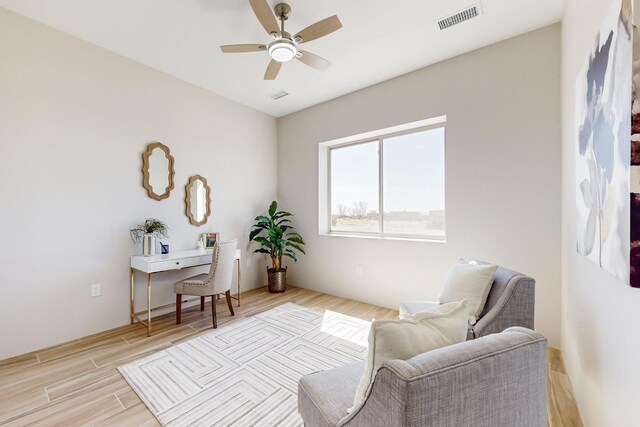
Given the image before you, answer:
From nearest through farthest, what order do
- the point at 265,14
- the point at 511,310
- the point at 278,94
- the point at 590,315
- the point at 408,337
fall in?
1. the point at 408,337
2. the point at 590,315
3. the point at 511,310
4. the point at 265,14
5. the point at 278,94

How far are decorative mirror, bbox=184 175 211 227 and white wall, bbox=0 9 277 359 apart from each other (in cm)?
9

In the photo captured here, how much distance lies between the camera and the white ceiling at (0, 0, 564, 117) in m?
2.29

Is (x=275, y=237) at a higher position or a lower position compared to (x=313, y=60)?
lower

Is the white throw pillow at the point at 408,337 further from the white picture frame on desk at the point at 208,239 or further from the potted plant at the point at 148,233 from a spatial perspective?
the white picture frame on desk at the point at 208,239

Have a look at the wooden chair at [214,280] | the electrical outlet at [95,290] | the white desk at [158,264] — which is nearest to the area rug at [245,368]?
the wooden chair at [214,280]

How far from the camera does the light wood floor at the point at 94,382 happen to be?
172 centimetres

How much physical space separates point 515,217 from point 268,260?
3.55 meters

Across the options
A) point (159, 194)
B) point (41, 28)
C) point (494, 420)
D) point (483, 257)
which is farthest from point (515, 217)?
point (41, 28)

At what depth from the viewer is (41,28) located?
254 cm

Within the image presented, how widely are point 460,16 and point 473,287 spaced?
228 cm

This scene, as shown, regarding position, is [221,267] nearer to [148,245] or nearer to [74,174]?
[148,245]

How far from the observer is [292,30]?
2600mm

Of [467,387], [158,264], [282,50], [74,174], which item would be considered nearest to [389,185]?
[282,50]

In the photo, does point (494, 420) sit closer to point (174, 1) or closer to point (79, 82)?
point (174, 1)
